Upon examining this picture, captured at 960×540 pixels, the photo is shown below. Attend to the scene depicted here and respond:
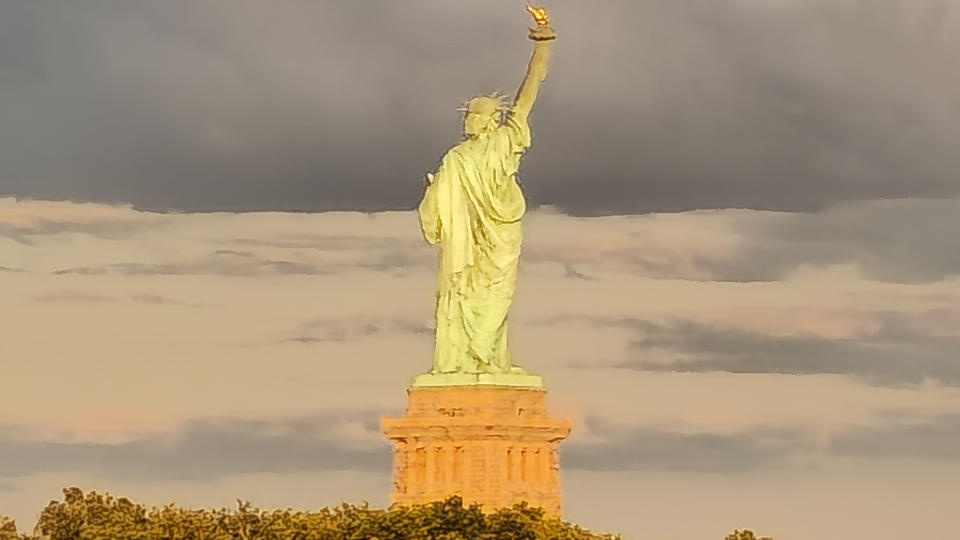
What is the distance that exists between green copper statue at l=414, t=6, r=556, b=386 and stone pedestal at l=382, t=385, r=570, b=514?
77 cm

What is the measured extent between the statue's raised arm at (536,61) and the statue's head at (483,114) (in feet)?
1.23

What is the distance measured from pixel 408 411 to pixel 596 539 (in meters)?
5.62

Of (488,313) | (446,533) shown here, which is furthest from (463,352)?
(446,533)

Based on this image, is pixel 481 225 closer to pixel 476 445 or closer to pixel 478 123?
pixel 478 123

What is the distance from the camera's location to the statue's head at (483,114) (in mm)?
89562

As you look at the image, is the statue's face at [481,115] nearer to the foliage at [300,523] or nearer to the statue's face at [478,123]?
the statue's face at [478,123]

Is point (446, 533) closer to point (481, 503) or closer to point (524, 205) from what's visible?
point (481, 503)

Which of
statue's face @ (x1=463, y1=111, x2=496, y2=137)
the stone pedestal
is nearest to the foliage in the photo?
the stone pedestal

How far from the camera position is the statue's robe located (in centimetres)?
8950

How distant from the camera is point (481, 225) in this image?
9012cm

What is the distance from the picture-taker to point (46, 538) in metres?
88.4

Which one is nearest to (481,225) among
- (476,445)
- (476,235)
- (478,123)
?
(476,235)

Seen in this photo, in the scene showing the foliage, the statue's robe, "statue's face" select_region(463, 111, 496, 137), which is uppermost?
"statue's face" select_region(463, 111, 496, 137)

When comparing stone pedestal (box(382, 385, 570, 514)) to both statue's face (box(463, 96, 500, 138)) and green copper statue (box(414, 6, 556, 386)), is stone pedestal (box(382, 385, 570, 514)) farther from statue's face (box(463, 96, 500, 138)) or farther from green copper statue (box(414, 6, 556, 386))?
statue's face (box(463, 96, 500, 138))
